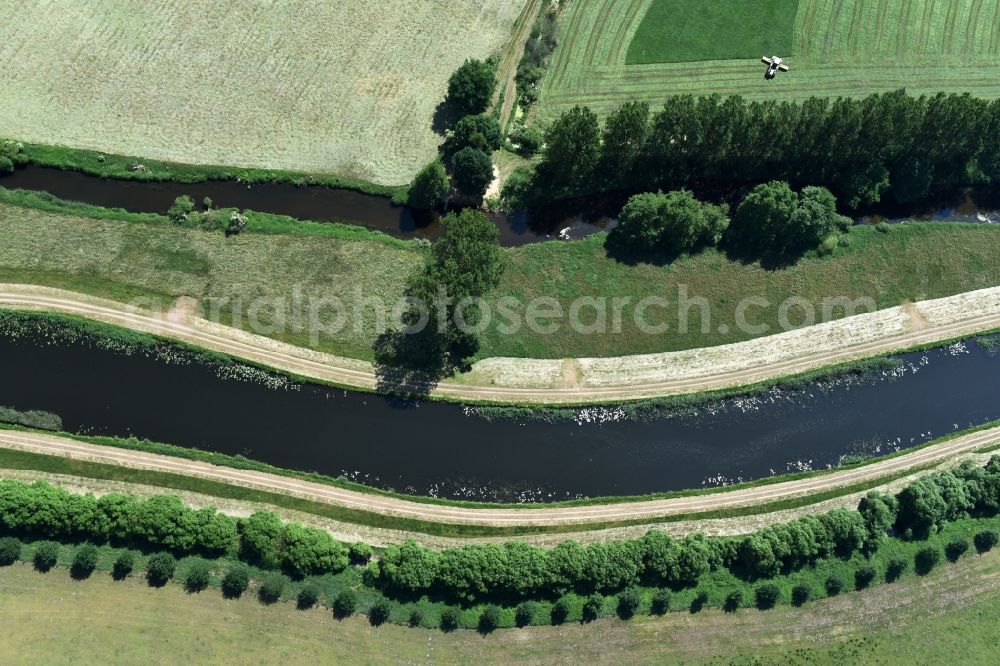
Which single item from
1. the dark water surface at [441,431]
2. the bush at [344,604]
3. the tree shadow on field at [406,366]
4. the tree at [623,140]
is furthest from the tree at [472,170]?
the bush at [344,604]

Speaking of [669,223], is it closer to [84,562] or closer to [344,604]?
[344,604]

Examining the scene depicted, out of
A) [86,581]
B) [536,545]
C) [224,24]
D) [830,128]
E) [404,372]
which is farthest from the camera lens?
[224,24]

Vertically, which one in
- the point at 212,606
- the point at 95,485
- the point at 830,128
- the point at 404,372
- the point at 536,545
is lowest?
the point at 212,606

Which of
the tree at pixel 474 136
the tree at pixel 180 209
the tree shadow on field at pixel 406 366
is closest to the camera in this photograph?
the tree shadow on field at pixel 406 366

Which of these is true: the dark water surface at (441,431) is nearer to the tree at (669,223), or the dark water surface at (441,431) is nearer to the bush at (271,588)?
the bush at (271,588)

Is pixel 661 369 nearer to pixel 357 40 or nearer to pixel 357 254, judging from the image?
pixel 357 254

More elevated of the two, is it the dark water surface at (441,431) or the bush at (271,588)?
the dark water surface at (441,431)

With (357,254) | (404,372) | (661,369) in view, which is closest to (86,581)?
(404,372)
